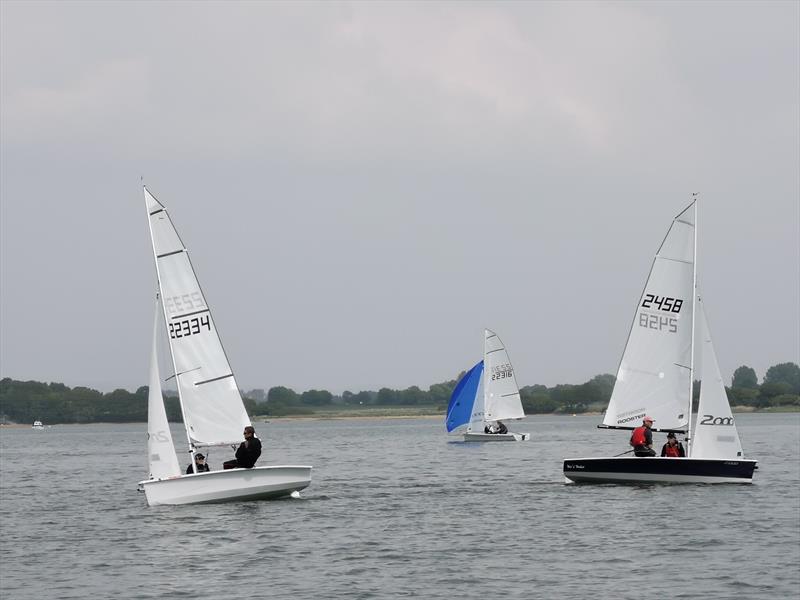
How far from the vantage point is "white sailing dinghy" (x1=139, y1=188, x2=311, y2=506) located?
1332 inches

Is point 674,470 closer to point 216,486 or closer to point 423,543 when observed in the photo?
point 423,543

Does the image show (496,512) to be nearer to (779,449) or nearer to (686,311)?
(686,311)

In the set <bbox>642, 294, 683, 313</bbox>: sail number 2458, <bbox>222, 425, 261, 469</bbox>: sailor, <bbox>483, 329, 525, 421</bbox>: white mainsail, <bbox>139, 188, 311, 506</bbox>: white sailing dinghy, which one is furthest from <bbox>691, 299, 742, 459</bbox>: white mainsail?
<bbox>483, 329, 525, 421</bbox>: white mainsail

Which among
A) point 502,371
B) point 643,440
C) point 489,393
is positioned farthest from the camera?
point 502,371

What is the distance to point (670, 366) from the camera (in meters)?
41.3

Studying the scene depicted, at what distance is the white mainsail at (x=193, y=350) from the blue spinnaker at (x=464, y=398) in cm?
5071

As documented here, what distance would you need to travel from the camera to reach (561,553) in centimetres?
2734

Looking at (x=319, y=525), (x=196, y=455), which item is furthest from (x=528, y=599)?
(x=196, y=455)

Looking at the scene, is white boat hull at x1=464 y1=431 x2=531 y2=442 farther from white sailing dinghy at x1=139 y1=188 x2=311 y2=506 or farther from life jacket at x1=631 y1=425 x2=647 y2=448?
white sailing dinghy at x1=139 y1=188 x2=311 y2=506

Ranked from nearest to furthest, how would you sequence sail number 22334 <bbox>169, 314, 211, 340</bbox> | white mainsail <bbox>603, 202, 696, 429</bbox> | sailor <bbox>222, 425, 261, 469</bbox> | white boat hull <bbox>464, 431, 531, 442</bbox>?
sailor <bbox>222, 425, 261, 469</bbox> < sail number 22334 <bbox>169, 314, 211, 340</bbox> < white mainsail <bbox>603, 202, 696, 429</bbox> < white boat hull <bbox>464, 431, 531, 442</bbox>

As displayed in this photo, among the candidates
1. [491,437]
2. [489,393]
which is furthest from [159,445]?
[489,393]

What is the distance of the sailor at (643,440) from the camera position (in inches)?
1523

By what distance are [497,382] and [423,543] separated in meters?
57.4

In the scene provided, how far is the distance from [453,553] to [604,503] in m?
9.45
